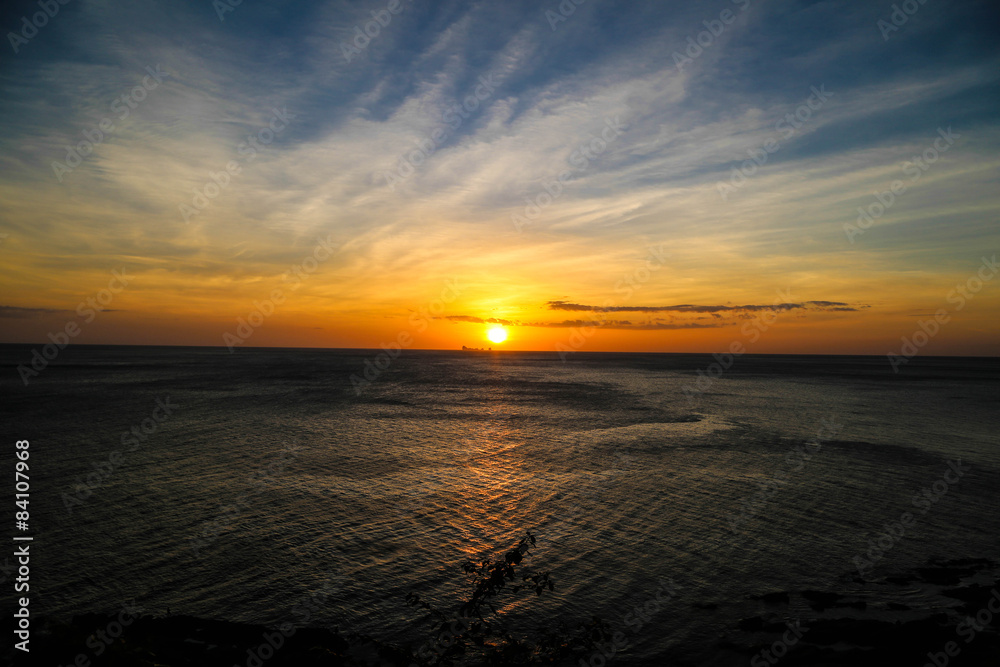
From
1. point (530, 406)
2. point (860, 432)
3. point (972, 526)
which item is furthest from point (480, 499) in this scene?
Answer: point (530, 406)

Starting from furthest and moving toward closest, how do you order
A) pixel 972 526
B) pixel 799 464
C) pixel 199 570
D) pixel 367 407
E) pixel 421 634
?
pixel 367 407, pixel 799 464, pixel 972 526, pixel 199 570, pixel 421 634

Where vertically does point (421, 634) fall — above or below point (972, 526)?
below

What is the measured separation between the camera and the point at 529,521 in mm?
21969

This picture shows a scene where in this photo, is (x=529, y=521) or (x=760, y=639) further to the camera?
(x=529, y=521)

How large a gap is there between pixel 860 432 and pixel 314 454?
46240 millimetres

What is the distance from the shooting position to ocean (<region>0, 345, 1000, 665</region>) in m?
14.5

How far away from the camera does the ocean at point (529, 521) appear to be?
14539 millimetres

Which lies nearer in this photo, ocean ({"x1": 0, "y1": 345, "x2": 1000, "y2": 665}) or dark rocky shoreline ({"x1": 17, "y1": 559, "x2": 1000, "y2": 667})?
dark rocky shoreline ({"x1": 17, "y1": 559, "x2": 1000, "y2": 667})

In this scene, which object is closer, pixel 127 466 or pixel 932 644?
pixel 932 644

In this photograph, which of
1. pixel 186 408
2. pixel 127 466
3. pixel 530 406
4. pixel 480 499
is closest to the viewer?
pixel 480 499

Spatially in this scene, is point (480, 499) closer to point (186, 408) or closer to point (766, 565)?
point (766, 565)

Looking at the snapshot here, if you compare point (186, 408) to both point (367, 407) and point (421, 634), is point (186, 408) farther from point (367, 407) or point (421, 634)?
point (421, 634)

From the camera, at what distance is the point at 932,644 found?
12.2 meters

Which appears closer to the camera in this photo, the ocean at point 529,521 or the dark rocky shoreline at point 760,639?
the dark rocky shoreline at point 760,639
